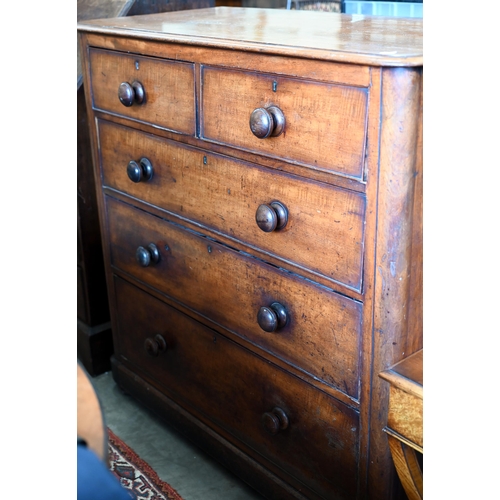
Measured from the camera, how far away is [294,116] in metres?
1.20

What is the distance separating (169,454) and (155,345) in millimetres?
322

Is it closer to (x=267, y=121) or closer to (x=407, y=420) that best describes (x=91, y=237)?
(x=267, y=121)

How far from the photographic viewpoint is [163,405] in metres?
1.93

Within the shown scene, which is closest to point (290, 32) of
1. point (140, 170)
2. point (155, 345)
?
point (140, 170)

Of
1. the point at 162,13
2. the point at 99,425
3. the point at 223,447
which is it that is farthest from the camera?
the point at 162,13

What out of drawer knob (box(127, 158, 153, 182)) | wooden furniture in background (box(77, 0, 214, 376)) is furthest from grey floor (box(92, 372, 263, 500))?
drawer knob (box(127, 158, 153, 182))

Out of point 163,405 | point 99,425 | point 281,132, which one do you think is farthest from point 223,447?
point 99,425

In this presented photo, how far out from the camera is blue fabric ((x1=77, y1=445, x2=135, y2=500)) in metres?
0.58

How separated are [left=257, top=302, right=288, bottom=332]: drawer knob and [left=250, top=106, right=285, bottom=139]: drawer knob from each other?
1.17 feet

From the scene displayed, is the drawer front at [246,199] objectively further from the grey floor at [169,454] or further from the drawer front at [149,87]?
the grey floor at [169,454]
